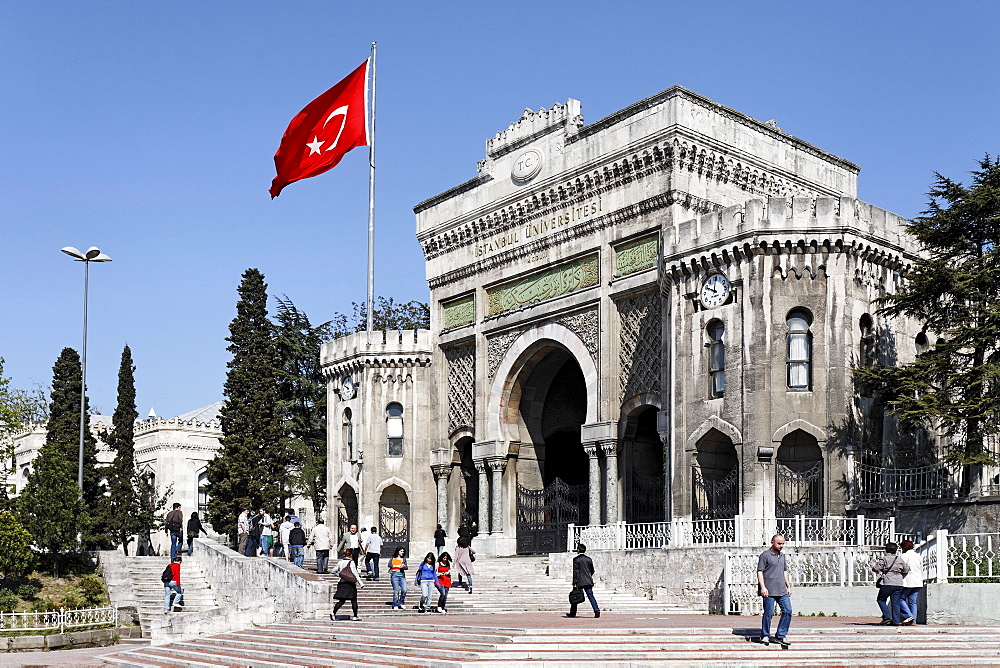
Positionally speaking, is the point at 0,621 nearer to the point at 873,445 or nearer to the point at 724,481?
the point at 724,481

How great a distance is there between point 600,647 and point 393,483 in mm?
21698

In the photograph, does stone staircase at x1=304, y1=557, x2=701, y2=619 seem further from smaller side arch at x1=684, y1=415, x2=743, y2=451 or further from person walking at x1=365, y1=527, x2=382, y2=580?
smaller side arch at x1=684, y1=415, x2=743, y2=451

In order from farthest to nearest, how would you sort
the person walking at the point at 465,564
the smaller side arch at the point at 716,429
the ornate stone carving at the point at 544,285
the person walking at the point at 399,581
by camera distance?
the ornate stone carving at the point at 544,285, the smaller side arch at the point at 716,429, the person walking at the point at 465,564, the person walking at the point at 399,581

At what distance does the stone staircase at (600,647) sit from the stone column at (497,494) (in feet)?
47.7

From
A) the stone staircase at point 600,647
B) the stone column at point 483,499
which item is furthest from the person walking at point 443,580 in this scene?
the stone column at point 483,499

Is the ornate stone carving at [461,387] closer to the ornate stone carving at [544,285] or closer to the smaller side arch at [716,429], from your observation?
the ornate stone carving at [544,285]

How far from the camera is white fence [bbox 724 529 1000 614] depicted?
19797mm

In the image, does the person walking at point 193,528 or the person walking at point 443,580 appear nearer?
the person walking at point 443,580

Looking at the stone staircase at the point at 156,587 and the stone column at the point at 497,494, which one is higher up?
the stone column at the point at 497,494

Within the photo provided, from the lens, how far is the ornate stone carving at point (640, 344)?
31.8 m

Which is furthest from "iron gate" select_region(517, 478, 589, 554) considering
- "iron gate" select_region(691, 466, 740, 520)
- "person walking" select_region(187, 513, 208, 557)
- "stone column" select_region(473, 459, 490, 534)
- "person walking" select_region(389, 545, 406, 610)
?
"person walking" select_region(389, 545, 406, 610)

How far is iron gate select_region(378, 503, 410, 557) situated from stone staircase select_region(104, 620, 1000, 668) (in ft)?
56.0

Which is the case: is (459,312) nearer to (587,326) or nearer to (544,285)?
(544,285)

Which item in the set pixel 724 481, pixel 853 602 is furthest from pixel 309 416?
pixel 853 602
